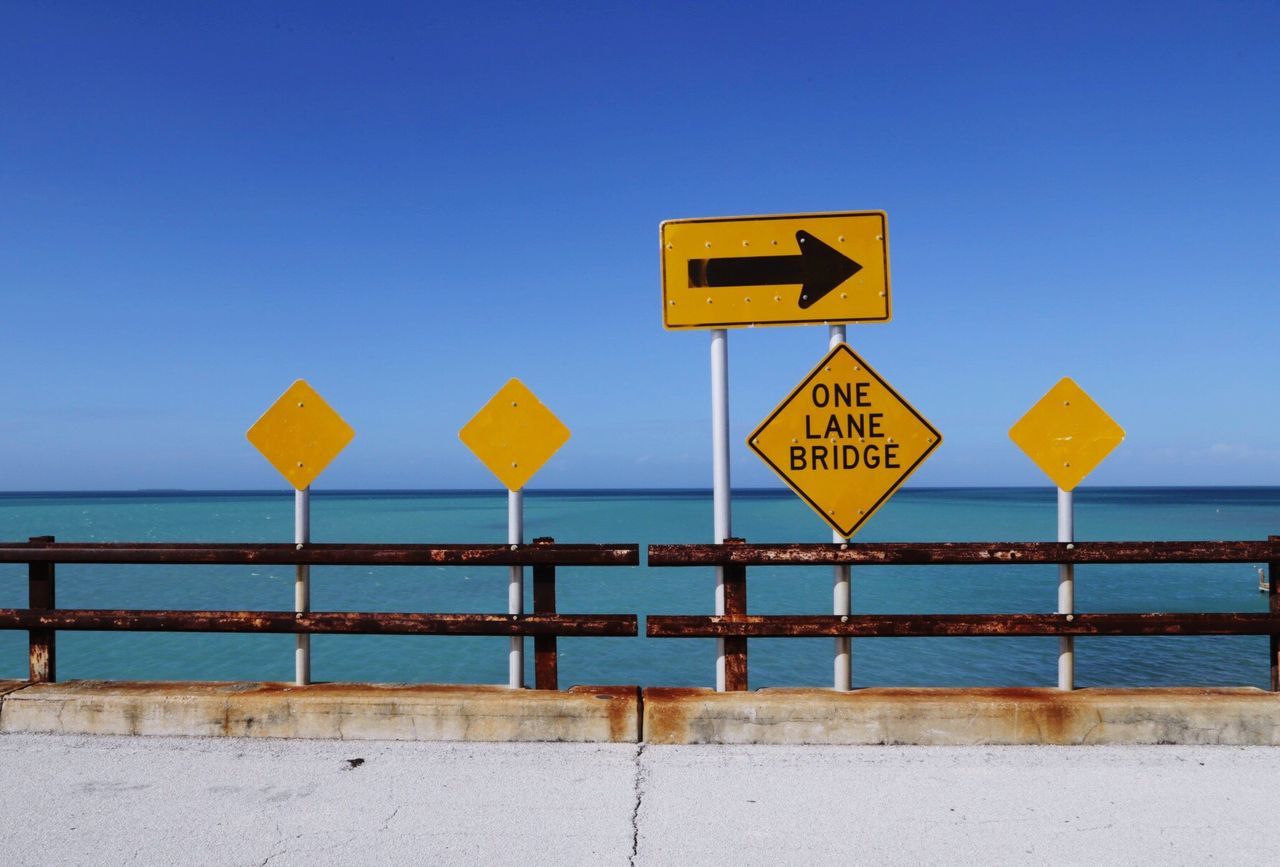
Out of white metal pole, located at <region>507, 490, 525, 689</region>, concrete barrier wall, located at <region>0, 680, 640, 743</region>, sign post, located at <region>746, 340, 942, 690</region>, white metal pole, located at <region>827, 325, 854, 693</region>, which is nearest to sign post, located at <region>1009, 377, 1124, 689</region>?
sign post, located at <region>746, 340, 942, 690</region>

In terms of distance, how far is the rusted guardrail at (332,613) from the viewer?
16.5 feet

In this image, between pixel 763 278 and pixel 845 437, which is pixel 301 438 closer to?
pixel 763 278

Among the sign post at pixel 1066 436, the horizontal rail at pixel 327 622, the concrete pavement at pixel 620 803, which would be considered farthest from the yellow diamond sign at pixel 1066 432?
the horizontal rail at pixel 327 622

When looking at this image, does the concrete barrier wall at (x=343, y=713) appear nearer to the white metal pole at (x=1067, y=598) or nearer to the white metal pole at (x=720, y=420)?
the white metal pole at (x=720, y=420)

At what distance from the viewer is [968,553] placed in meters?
4.87

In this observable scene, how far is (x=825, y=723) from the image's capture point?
15.9 feet

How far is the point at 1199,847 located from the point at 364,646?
18220 millimetres

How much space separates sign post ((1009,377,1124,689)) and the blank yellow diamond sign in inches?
186

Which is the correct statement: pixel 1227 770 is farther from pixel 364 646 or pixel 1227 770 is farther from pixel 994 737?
pixel 364 646

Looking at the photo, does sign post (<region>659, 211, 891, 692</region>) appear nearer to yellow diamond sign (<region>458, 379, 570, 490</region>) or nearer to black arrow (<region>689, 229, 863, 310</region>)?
black arrow (<region>689, 229, 863, 310</region>)

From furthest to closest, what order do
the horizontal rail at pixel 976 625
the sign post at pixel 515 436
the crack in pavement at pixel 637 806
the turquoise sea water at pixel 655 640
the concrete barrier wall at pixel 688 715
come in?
the turquoise sea water at pixel 655 640
the sign post at pixel 515 436
the horizontal rail at pixel 976 625
the concrete barrier wall at pixel 688 715
the crack in pavement at pixel 637 806

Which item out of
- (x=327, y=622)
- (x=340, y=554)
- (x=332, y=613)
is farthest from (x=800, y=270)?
(x=327, y=622)

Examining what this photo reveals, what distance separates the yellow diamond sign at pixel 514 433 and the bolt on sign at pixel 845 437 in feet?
4.58

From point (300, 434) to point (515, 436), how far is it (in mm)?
1567
